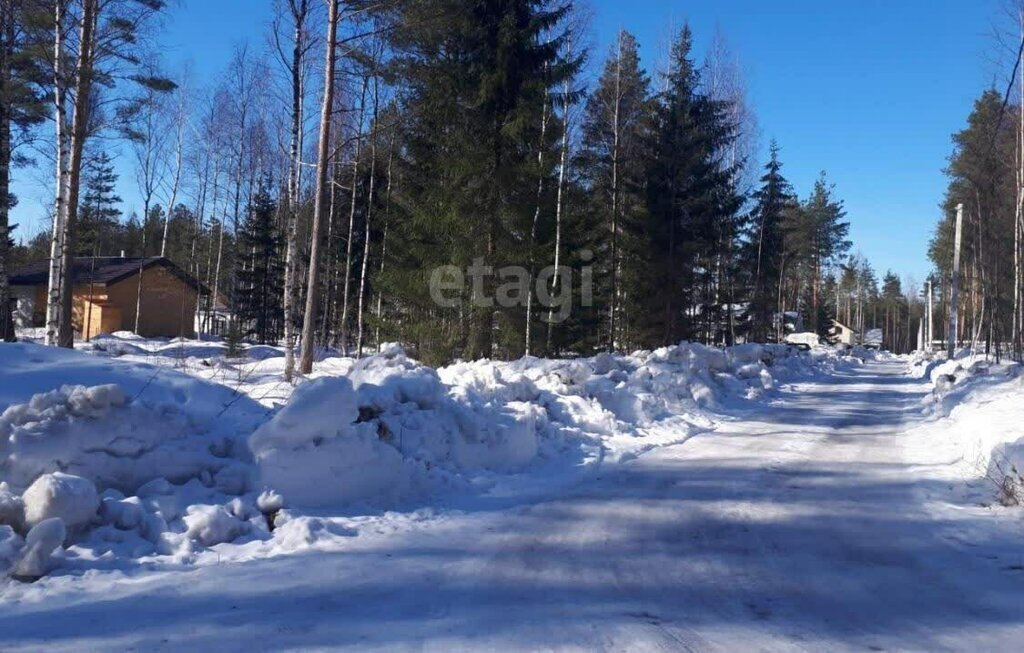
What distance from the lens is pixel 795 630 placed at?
14.4ft

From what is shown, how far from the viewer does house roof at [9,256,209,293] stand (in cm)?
3872

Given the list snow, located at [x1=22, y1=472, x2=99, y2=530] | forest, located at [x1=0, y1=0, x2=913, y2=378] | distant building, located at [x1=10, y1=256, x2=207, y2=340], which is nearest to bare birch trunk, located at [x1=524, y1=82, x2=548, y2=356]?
forest, located at [x1=0, y1=0, x2=913, y2=378]

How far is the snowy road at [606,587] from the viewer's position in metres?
4.16

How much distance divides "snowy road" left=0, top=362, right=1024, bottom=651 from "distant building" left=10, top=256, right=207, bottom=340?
36591 mm

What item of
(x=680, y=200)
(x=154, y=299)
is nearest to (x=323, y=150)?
(x=680, y=200)

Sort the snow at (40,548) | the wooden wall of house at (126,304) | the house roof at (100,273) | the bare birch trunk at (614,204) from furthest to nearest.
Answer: the wooden wall of house at (126,304), the house roof at (100,273), the bare birch trunk at (614,204), the snow at (40,548)

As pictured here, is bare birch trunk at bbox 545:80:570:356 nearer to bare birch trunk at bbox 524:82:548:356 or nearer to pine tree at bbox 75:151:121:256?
bare birch trunk at bbox 524:82:548:356

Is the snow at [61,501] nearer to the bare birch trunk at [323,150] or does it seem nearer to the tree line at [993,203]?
the bare birch trunk at [323,150]

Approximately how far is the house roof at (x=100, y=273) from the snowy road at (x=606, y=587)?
3675 cm

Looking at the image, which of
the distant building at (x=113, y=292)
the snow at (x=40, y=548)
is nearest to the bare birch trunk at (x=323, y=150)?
the snow at (x=40, y=548)

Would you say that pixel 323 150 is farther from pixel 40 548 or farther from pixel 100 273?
pixel 100 273

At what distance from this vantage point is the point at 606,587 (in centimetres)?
506

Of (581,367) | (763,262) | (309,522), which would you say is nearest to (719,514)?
(309,522)

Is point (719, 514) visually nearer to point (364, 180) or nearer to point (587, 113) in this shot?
point (587, 113)
